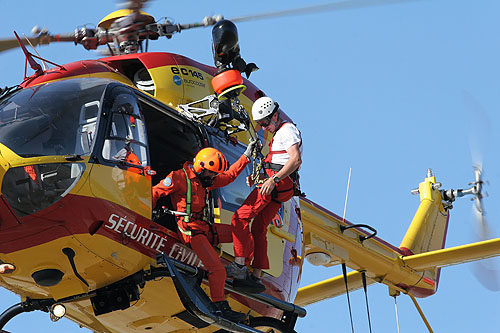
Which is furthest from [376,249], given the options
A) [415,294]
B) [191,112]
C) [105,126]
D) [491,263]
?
[105,126]

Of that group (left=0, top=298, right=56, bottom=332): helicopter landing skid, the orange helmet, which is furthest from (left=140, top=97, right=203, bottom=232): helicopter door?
(left=0, top=298, right=56, bottom=332): helicopter landing skid

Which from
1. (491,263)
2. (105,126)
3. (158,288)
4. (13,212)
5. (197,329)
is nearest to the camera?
(13,212)

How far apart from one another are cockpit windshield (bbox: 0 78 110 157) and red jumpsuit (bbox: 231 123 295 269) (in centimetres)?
177

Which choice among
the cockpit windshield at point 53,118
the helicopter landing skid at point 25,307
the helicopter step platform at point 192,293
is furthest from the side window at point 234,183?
the helicopter landing skid at point 25,307

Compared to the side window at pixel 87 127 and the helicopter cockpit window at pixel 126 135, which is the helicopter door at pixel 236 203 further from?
the side window at pixel 87 127

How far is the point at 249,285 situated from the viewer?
891cm

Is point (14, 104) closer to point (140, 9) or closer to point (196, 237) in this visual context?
point (196, 237)

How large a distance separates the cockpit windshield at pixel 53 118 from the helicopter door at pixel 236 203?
1.59 m

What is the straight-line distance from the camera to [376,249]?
1346cm

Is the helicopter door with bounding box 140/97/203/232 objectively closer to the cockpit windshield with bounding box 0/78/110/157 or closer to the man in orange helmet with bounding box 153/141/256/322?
the man in orange helmet with bounding box 153/141/256/322

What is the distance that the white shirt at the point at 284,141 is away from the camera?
894cm

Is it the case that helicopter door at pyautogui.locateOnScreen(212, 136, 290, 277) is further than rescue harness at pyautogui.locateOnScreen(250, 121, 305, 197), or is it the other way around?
helicopter door at pyautogui.locateOnScreen(212, 136, 290, 277)

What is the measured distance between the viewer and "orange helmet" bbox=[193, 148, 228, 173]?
8562 mm

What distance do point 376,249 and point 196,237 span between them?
550cm
